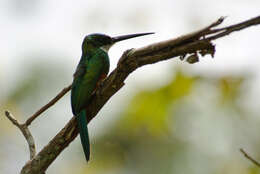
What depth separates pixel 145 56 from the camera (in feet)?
9.87

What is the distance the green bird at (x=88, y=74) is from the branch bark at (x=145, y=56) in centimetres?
19

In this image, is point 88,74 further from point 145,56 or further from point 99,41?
point 145,56

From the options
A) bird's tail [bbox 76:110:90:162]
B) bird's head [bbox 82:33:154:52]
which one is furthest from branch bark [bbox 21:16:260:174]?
bird's head [bbox 82:33:154:52]

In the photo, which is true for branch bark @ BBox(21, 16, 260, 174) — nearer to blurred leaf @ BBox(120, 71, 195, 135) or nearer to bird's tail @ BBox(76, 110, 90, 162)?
Answer: bird's tail @ BBox(76, 110, 90, 162)

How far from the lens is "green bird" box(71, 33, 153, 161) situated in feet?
11.6

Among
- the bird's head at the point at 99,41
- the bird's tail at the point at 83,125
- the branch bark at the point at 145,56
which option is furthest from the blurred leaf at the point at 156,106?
the branch bark at the point at 145,56

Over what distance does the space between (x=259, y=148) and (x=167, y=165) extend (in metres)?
1.08

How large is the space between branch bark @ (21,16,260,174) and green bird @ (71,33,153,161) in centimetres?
19

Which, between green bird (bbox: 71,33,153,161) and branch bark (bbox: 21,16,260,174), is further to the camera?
green bird (bbox: 71,33,153,161)

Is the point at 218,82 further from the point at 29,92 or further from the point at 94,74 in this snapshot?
the point at 94,74

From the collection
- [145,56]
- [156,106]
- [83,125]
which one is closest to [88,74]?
[83,125]

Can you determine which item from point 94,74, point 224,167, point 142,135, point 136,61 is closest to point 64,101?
point 142,135

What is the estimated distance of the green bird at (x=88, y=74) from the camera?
11.6 ft

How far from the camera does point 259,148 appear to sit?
22.9ft
